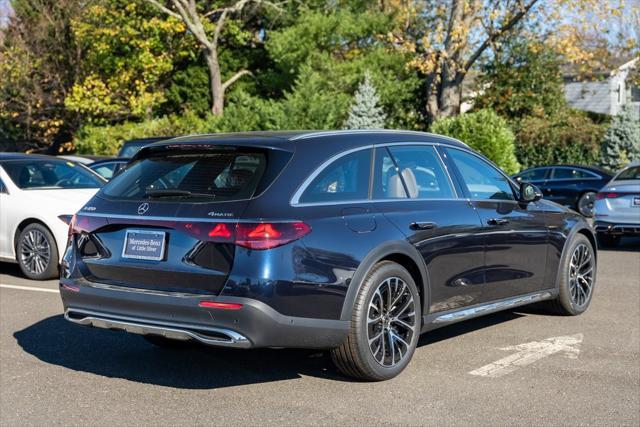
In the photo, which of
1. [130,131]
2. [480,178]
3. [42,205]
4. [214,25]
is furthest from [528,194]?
[214,25]

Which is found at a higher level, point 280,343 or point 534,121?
point 534,121

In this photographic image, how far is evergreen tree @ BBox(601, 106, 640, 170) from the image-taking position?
28.8 m

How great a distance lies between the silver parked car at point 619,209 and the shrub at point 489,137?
1266cm

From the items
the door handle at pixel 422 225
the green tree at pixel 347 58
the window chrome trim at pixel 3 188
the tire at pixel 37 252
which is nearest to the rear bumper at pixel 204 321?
the door handle at pixel 422 225

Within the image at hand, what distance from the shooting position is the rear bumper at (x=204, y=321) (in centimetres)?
527

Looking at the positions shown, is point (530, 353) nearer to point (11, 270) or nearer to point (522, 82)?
point (11, 270)

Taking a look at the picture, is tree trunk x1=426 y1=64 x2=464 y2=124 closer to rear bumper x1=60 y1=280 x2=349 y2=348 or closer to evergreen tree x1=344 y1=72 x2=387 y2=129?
evergreen tree x1=344 y1=72 x2=387 y2=129

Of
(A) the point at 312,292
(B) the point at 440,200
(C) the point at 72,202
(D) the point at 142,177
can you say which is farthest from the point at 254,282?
(C) the point at 72,202

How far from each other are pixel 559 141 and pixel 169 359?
2522 centimetres

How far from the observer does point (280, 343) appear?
5.40 meters

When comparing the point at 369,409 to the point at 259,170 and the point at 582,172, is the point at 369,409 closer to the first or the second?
the point at 259,170

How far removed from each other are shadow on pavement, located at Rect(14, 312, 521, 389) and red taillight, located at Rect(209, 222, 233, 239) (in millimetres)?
1167

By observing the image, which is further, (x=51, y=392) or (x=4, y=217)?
(x=4, y=217)

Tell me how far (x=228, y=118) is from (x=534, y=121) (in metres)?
10.9
